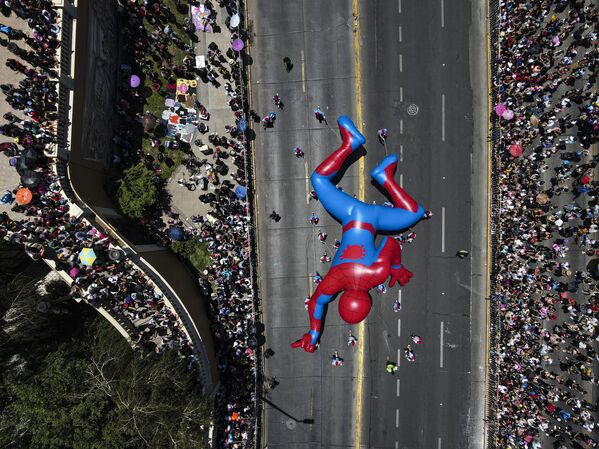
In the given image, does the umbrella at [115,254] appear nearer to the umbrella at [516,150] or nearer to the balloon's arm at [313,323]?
the balloon's arm at [313,323]

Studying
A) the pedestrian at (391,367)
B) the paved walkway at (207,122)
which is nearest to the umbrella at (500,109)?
the paved walkway at (207,122)

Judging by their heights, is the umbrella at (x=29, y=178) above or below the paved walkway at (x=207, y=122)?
below

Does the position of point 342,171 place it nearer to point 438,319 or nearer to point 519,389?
point 438,319

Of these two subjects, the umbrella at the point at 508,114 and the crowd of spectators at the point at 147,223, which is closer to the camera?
the crowd of spectators at the point at 147,223

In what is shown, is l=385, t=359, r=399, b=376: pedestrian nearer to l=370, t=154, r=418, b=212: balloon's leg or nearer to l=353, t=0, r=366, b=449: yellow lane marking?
l=353, t=0, r=366, b=449: yellow lane marking

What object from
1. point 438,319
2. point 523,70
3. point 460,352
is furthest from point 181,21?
point 460,352

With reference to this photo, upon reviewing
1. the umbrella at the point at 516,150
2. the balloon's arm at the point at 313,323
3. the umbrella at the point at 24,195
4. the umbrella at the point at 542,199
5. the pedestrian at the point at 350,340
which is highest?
the umbrella at the point at 516,150

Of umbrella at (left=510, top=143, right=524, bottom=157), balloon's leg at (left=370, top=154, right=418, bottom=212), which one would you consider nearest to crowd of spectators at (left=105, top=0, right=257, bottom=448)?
balloon's leg at (left=370, top=154, right=418, bottom=212)
